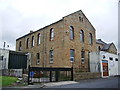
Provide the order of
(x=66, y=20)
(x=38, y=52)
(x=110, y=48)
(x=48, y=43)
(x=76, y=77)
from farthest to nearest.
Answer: (x=110, y=48) → (x=38, y=52) → (x=48, y=43) → (x=66, y=20) → (x=76, y=77)

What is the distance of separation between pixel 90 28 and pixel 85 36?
8.26 feet

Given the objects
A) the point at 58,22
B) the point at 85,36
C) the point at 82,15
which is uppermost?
the point at 82,15

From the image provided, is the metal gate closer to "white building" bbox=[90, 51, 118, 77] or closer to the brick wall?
the brick wall

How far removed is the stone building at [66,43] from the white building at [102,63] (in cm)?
99

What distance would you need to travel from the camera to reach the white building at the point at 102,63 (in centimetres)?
2522

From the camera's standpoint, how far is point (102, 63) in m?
25.5

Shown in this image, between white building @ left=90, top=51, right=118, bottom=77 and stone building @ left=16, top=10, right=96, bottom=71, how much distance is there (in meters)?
0.99

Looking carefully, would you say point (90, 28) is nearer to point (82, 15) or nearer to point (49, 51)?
point (82, 15)

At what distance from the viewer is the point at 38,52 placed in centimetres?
2764

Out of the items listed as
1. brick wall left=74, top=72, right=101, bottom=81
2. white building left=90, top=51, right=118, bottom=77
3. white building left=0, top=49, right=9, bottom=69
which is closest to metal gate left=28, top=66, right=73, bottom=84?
brick wall left=74, top=72, right=101, bottom=81

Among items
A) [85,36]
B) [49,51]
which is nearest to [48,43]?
[49,51]

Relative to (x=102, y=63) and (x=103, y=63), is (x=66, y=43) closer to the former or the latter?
(x=102, y=63)

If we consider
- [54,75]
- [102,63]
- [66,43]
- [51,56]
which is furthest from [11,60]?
[102,63]

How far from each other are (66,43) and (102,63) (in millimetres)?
7394
